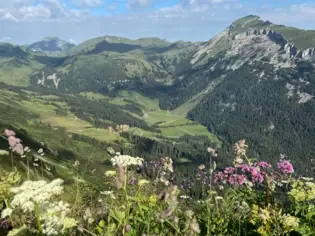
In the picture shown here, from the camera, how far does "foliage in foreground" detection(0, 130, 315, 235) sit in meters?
6.58

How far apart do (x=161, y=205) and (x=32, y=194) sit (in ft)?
12.9

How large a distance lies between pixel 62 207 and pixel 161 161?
4600 millimetres

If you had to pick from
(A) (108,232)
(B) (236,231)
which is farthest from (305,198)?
(A) (108,232)

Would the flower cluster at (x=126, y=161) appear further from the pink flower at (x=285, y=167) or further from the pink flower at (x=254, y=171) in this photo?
the pink flower at (x=285, y=167)

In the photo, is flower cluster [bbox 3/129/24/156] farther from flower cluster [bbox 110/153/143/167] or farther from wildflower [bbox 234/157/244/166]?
wildflower [bbox 234/157/244/166]

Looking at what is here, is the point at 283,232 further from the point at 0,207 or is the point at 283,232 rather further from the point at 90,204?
the point at 0,207

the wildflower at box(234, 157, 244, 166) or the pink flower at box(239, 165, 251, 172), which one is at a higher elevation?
the wildflower at box(234, 157, 244, 166)

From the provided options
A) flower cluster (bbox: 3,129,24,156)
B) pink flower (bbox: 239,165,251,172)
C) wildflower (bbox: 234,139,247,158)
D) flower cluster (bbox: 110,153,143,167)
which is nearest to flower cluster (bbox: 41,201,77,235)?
flower cluster (bbox: 110,153,143,167)

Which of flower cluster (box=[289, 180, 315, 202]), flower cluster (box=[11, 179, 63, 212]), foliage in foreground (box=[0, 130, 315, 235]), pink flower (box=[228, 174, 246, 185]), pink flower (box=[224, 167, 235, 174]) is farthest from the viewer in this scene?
pink flower (box=[224, 167, 235, 174])

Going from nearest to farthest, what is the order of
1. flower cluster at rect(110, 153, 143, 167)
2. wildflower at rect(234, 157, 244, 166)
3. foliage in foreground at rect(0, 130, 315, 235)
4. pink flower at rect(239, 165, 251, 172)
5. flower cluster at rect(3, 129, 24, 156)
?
foliage in foreground at rect(0, 130, 315, 235) < flower cluster at rect(110, 153, 143, 167) < flower cluster at rect(3, 129, 24, 156) < wildflower at rect(234, 157, 244, 166) < pink flower at rect(239, 165, 251, 172)

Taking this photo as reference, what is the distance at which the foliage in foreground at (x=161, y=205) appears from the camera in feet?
21.6

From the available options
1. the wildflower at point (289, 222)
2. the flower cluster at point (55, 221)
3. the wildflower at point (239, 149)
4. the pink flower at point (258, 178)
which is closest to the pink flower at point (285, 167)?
the pink flower at point (258, 178)

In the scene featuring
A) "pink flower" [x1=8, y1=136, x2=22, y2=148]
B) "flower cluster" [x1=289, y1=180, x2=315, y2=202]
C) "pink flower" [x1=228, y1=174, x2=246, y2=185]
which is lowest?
"pink flower" [x1=228, y1=174, x2=246, y2=185]

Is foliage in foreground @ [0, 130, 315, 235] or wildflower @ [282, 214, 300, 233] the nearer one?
foliage in foreground @ [0, 130, 315, 235]
